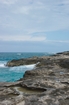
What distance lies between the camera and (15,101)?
9.23 m

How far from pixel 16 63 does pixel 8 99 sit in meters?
37.0

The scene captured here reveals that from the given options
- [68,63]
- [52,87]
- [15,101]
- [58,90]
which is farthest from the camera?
[68,63]

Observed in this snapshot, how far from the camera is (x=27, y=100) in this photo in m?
9.48

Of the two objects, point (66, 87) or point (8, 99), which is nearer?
point (8, 99)

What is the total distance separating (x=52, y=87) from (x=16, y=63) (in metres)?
Result: 35.0

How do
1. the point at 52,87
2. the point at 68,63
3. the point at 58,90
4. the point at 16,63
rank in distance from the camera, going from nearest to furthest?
1. the point at 58,90
2. the point at 52,87
3. the point at 68,63
4. the point at 16,63

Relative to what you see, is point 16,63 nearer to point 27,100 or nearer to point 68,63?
point 68,63

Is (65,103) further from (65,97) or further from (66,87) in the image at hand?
(66,87)

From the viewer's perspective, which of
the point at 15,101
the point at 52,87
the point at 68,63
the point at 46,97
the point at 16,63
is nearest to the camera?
the point at 15,101

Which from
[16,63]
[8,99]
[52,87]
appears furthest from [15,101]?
[16,63]

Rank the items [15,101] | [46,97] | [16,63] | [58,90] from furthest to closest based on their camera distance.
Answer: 1. [16,63]
2. [58,90]
3. [46,97]
4. [15,101]

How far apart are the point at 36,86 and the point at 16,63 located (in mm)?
34752

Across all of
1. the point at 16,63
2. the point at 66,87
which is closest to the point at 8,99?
the point at 66,87

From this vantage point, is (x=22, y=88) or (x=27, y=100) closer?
(x=27, y=100)
